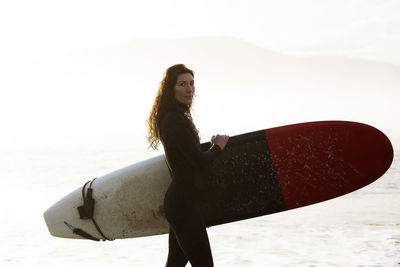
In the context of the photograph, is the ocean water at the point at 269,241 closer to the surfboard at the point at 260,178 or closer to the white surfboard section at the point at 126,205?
the white surfboard section at the point at 126,205

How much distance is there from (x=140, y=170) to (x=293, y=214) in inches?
125

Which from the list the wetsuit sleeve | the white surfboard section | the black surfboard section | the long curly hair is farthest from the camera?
the white surfboard section

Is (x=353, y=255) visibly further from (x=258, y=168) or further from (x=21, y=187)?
(x=21, y=187)

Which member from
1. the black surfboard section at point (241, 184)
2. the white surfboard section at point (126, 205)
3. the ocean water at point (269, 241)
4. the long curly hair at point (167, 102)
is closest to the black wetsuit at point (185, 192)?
the long curly hair at point (167, 102)

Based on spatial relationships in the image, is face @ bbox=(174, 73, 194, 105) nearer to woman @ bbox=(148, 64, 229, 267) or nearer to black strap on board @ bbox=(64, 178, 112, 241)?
woman @ bbox=(148, 64, 229, 267)

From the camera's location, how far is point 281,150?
336 cm

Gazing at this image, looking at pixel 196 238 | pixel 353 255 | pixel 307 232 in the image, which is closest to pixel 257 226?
pixel 307 232

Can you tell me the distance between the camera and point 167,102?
8.27 ft

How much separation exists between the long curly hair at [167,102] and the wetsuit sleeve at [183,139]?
113 mm

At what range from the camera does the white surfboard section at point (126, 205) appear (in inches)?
133

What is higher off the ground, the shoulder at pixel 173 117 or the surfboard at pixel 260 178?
the shoulder at pixel 173 117

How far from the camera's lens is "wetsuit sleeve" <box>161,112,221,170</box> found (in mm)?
2319

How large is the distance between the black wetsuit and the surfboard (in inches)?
31.4

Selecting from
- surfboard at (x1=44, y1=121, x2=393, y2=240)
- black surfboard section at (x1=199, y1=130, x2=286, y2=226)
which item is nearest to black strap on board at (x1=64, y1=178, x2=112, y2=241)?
surfboard at (x1=44, y1=121, x2=393, y2=240)
